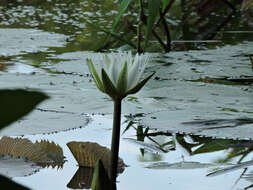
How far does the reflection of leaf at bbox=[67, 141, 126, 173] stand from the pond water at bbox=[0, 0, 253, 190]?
0.07 ft

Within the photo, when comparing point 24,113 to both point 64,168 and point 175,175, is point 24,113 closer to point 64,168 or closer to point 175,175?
point 64,168

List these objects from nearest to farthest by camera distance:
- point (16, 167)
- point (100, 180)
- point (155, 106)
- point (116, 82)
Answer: point (100, 180), point (116, 82), point (16, 167), point (155, 106)

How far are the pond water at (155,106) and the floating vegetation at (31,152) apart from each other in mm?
27

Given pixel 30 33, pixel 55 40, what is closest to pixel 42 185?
pixel 55 40

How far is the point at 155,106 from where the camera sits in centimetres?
152

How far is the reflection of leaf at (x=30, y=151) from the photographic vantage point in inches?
40.8

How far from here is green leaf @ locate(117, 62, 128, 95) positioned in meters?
0.85

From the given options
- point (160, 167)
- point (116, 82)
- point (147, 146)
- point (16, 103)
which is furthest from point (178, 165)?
point (16, 103)

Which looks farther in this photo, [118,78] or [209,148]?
[209,148]

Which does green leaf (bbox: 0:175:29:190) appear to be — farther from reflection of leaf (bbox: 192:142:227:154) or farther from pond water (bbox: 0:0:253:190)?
reflection of leaf (bbox: 192:142:227:154)

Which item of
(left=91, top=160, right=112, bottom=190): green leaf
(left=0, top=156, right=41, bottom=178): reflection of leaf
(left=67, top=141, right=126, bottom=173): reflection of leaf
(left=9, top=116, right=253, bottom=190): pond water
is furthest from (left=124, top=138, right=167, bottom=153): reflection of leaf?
(left=91, top=160, right=112, bottom=190): green leaf

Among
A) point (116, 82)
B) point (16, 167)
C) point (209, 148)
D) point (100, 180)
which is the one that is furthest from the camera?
point (209, 148)

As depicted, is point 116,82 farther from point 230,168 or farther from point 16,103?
point 16,103

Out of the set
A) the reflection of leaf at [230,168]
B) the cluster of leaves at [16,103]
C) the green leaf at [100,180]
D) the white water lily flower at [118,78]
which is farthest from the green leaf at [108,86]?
the cluster of leaves at [16,103]
